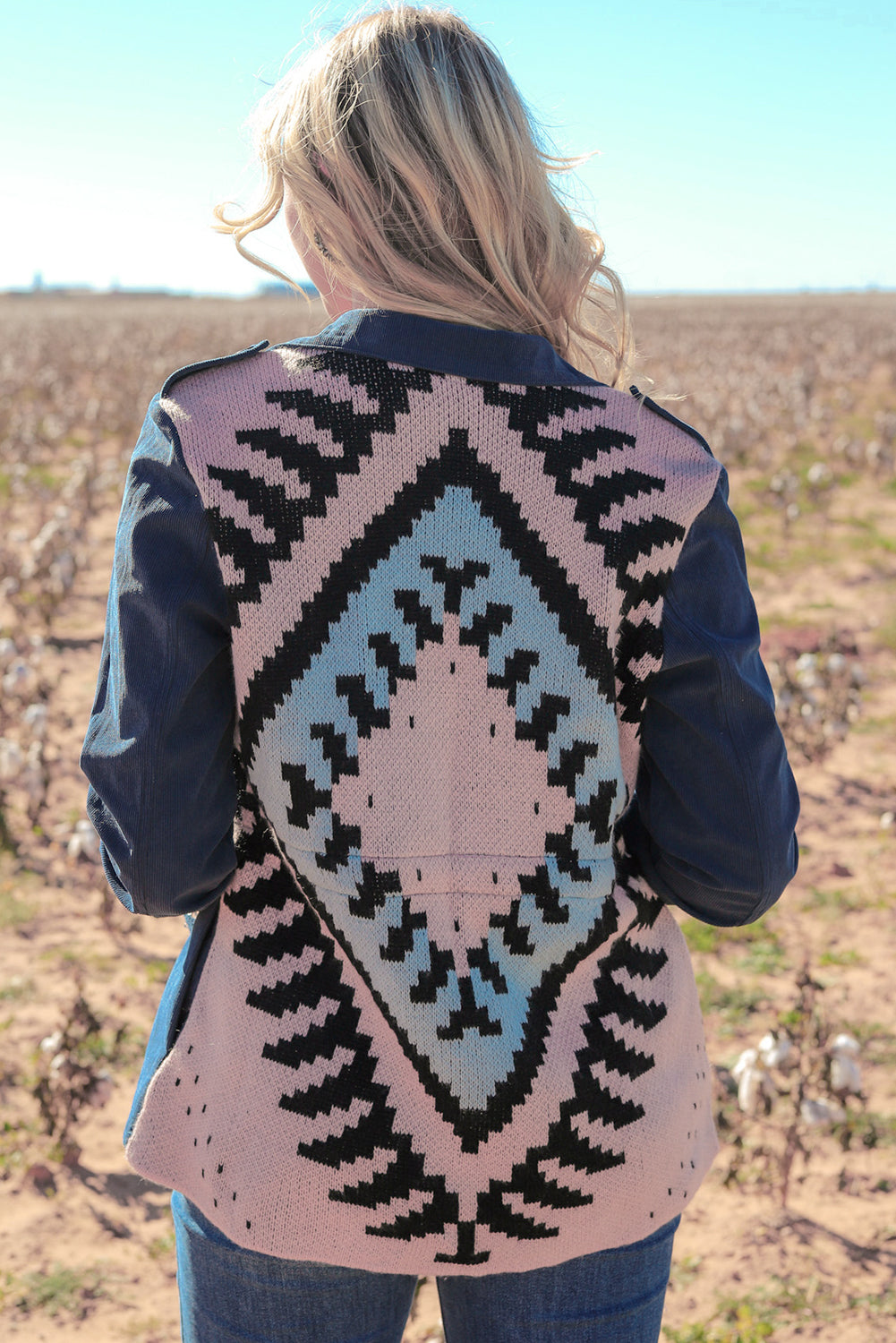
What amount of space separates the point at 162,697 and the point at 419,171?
610mm

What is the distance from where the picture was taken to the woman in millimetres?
1063

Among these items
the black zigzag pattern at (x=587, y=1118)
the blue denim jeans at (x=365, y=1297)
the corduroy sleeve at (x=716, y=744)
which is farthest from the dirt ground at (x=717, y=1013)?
the blue denim jeans at (x=365, y=1297)

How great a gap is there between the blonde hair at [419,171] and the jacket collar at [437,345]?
32 millimetres

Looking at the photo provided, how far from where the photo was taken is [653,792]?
1.26 metres

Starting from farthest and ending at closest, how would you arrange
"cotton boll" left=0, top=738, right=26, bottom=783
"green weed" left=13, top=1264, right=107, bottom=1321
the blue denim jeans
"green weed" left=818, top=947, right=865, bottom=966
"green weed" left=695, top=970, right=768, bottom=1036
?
1. "cotton boll" left=0, top=738, right=26, bottom=783
2. "green weed" left=818, top=947, right=865, bottom=966
3. "green weed" left=695, top=970, right=768, bottom=1036
4. "green weed" left=13, top=1264, right=107, bottom=1321
5. the blue denim jeans

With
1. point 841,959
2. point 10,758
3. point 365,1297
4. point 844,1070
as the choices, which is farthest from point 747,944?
point 365,1297

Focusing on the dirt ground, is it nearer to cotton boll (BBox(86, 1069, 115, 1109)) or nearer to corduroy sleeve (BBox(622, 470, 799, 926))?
cotton boll (BBox(86, 1069, 115, 1109))

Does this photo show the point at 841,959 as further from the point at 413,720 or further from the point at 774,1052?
the point at 413,720

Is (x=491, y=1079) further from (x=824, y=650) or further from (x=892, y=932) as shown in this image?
(x=824, y=650)

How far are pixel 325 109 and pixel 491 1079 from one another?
3.44 ft

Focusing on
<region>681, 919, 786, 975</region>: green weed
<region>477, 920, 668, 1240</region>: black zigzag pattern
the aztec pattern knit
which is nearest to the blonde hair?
the aztec pattern knit

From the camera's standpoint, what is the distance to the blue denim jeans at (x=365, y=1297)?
1.19 metres

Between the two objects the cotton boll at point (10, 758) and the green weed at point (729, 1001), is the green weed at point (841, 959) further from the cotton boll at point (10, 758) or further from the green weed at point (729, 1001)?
the cotton boll at point (10, 758)

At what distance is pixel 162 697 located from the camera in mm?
1055
